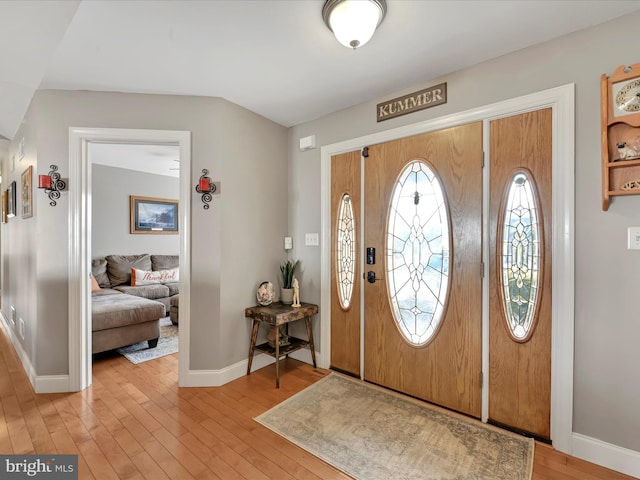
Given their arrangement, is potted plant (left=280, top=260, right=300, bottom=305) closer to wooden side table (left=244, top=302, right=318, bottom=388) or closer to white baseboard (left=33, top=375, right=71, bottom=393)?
wooden side table (left=244, top=302, right=318, bottom=388)

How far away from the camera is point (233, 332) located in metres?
2.65

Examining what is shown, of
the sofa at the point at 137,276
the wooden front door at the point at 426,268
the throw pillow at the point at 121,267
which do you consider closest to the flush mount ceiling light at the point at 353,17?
the wooden front door at the point at 426,268

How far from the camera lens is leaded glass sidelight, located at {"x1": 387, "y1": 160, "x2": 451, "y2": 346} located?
2.21m

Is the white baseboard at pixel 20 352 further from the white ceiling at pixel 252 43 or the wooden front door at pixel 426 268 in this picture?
the wooden front door at pixel 426 268

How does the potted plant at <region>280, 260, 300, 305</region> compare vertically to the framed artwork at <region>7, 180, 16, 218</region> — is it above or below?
below

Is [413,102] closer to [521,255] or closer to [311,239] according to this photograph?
[521,255]

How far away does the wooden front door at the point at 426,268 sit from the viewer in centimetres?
207

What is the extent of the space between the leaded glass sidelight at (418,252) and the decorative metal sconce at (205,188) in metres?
1.49

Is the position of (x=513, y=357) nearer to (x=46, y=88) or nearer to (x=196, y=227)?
(x=196, y=227)

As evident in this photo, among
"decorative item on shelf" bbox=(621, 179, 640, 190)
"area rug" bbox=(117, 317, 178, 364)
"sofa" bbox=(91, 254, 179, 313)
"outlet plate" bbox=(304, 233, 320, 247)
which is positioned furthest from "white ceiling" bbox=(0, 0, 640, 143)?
"sofa" bbox=(91, 254, 179, 313)

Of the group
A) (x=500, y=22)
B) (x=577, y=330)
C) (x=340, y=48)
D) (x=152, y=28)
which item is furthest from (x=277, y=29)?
(x=577, y=330)

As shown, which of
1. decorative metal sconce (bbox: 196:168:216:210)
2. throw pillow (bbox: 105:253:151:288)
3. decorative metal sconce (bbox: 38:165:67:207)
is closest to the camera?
decorative metal sconce (bbox: 38:165:67:207)

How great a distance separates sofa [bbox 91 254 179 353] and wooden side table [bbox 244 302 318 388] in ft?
4.53

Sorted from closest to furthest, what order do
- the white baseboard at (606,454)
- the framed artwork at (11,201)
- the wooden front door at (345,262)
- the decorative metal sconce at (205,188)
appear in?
the white baseboard at (606,454) → the decorative metal sconce at (205,188) → the wooden front door at (345,262) → the framed artwork at (11,201)
